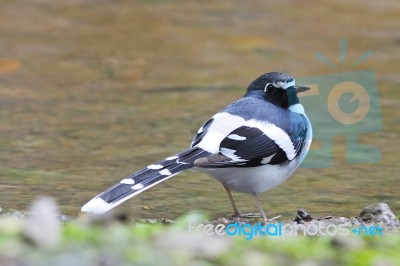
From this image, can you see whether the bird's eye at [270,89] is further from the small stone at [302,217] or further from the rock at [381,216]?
the rock at [381,216]

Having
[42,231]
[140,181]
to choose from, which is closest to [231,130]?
[140,181]

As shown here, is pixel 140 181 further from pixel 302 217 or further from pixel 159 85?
pixel 159 85

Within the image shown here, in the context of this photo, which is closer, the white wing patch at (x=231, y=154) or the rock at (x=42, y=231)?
the rock at (x=42, y=231)

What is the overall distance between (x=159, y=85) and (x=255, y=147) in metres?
4.14

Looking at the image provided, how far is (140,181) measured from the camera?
5.29 metres

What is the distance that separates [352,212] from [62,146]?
2558 millimetres

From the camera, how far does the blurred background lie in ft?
22.0

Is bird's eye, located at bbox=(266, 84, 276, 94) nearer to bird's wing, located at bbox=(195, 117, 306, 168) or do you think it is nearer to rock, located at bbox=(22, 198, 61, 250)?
bird's wing, located at bbox=(195, 117, 306, 168)

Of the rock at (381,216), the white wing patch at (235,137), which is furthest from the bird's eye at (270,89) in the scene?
the rock at (381,216)

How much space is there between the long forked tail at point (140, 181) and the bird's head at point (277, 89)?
2.69 ft

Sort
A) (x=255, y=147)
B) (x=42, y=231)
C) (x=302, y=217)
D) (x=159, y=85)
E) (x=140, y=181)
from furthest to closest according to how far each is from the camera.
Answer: (x=159, y=85), (x=302, y=217), (x=255, y=147), (x=140, y=181), (x=42, y=231)

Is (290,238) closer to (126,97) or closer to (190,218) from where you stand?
(190,218)

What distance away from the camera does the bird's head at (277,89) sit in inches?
243

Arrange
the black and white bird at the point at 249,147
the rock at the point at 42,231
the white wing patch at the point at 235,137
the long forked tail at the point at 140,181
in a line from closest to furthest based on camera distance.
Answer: the rock at the point at 42,231 → the long forked tail at the point at 140,181 → the black and white bird at the point at 249,147 → the white wing patch at the point at 235,137
